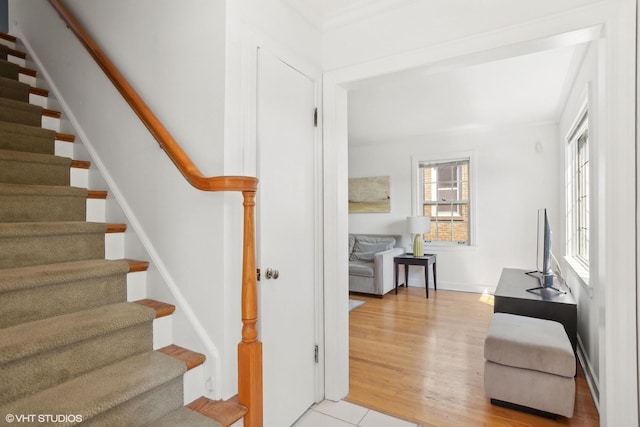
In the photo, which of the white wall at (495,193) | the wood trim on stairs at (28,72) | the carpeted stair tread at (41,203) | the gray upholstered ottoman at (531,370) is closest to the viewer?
the carpeted stair tread at (41,203)

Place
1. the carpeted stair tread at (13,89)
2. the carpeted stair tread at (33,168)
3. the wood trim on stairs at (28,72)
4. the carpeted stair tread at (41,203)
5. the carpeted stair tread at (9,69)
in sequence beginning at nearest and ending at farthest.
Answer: the carpeted stair tread at (41,203) < the carpeted stair tread at (33,168) < the carpeted stair tread at (13,89) < the carpeted stair tread at (9,69) < the wood trim on stairs at (28,72)

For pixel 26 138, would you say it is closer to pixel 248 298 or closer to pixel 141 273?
pixel 141 273

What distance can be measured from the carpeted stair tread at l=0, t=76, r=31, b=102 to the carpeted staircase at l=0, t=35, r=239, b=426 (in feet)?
1.34

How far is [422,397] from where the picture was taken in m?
2.26

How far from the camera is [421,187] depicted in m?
5.63

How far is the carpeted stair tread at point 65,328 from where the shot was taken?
1.18 meters

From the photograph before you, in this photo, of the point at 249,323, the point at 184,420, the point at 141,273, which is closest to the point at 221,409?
the point at 184,420

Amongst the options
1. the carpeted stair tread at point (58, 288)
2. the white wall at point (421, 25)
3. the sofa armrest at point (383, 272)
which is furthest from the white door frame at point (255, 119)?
the sofa armrest at point (383, 272)

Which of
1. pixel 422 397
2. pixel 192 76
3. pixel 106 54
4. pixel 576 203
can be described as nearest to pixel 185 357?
pixel 192 76

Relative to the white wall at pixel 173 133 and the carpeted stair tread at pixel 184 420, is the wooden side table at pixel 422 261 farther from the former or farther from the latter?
the carpeted stair tread at pixel 184 420

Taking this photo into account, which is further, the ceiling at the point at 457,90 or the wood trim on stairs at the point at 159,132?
the ceiling at the point at 457,90

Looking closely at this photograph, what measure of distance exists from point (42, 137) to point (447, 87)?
3.38 metres

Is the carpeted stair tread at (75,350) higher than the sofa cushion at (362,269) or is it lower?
higher

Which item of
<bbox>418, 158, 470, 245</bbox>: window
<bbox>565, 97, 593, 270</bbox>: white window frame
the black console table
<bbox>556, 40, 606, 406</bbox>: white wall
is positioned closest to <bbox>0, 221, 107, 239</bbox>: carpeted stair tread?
<bbox>556, 40, 606, 406</bbox>: white wall
